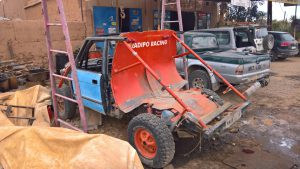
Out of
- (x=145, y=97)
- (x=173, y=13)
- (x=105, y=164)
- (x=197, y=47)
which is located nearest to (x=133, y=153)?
(x=105, y=164)

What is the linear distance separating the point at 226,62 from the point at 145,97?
9.45 feet

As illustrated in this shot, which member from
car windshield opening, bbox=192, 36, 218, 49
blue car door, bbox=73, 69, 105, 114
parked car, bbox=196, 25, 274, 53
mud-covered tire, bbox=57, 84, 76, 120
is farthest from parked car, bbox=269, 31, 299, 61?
blue car door, bbox=73, 69, 105, 114

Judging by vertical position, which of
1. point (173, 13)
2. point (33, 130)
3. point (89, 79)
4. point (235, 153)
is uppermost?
point (173, 13)

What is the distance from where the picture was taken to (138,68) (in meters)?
5.21

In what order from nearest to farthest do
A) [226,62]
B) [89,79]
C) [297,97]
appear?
[89,79] → [226,62] → [297,97]

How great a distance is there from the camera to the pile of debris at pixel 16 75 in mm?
7598

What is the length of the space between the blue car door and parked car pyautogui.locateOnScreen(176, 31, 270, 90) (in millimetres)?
3355

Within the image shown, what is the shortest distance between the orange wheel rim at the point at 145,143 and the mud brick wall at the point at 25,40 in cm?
694

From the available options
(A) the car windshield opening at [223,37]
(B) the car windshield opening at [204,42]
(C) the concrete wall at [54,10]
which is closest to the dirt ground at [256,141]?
(B) the car windshield opening at [204,42]

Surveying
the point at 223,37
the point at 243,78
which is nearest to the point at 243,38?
the point at 223,37

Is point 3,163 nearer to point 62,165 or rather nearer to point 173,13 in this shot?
point 62,165

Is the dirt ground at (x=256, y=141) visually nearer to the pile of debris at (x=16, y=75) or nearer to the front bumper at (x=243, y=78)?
the front bumper at (x=243, y=78)

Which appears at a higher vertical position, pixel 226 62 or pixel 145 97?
pixel 226 62

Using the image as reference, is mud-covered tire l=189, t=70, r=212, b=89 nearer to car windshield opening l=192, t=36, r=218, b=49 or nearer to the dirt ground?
car windshield opening l=192, t=36, r=218, b=49
